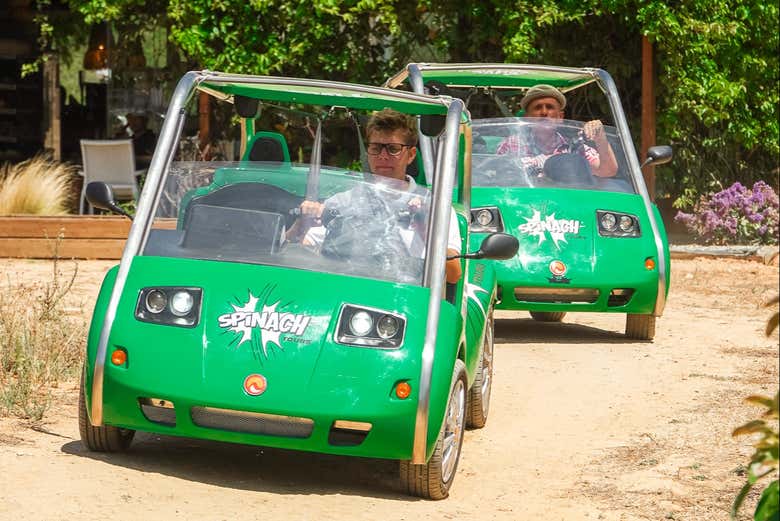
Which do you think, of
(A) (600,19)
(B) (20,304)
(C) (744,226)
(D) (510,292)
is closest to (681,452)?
(D) (510,292)

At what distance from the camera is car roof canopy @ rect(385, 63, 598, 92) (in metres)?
9.94

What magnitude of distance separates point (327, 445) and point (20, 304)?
4.63 m

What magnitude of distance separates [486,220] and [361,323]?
13.8 feet

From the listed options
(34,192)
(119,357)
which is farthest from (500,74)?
(34,192)

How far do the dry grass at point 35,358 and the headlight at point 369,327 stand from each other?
1865 millimetres

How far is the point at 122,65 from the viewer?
16781 millimetres

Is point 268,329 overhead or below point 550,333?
overhead

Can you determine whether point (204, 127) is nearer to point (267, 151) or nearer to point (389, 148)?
point (267, 151)

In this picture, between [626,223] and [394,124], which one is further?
[626,223]

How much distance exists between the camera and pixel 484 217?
9539 millimetres

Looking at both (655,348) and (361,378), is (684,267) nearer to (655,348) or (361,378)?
(655,348)

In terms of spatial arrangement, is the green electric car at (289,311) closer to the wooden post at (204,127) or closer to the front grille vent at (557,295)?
the front grille vent at (557,295)

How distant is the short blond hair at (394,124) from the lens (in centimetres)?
655

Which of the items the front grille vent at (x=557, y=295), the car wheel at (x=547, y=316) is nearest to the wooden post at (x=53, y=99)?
the car wheel at (x=547, y=316)
